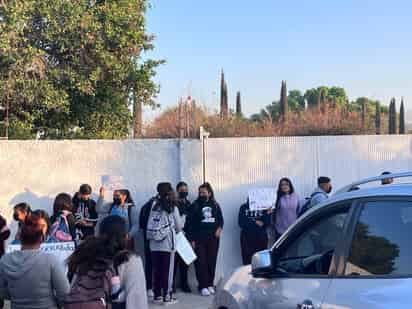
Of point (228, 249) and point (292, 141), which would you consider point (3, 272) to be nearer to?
point (228, 249)

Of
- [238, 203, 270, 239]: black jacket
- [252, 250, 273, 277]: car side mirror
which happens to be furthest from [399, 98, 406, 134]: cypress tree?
[252, 250, 273, 277]: car side mirror

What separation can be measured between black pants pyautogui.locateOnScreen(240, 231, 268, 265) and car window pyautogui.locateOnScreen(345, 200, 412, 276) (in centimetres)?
677

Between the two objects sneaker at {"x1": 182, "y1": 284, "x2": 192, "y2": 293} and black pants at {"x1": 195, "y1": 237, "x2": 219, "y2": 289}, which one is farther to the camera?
sneaker at {"x1": 182, "y1": 284, "x2": 192, "y2": 293}

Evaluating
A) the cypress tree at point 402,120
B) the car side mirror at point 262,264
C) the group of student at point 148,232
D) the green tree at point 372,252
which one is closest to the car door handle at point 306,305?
the green tree at point 372,252

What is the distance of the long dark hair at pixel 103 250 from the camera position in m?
4.16

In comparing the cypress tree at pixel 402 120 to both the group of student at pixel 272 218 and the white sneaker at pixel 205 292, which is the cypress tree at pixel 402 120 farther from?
the white sneaker at pixel 205 292

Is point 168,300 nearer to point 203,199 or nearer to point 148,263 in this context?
point 148,263

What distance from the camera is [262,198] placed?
413 inches

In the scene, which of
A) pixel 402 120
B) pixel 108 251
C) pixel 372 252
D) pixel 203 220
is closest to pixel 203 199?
pixel 203 220

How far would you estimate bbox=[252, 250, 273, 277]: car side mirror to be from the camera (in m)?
4.25

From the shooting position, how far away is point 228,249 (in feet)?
35.0

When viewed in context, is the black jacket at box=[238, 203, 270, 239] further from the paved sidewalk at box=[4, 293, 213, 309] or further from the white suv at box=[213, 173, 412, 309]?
the white suv at box=[213, 173, 412, 309]

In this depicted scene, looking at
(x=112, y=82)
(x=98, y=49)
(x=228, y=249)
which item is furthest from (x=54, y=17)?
(x=228, y=249)

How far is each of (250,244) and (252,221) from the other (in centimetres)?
42
